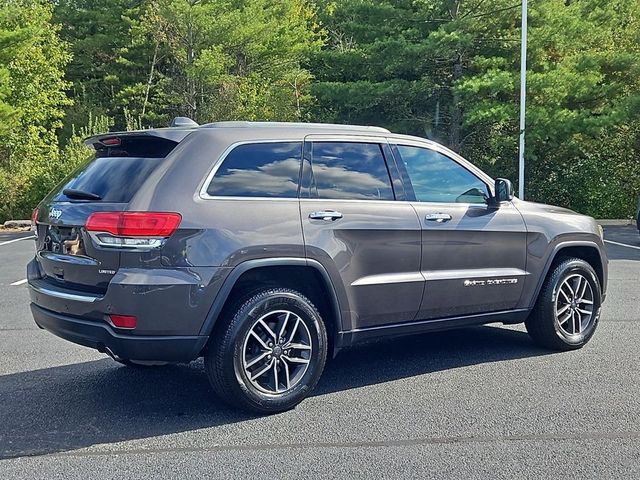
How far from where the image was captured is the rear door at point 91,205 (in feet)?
14.0

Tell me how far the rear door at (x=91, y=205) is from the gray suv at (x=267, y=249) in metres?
0.01

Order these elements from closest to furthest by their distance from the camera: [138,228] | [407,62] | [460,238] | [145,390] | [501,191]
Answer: [138,228]
[145,390]
[460,238]
[501,191]
[407,62]

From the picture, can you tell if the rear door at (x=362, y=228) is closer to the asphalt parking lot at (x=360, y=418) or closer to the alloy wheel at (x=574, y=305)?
the asphalt parking lot at (x=360, y=418)

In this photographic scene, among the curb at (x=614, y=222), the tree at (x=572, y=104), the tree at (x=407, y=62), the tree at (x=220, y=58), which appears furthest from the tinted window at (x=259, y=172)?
the tree at (x=220, y=58)

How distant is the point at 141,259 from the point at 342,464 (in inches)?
64.7

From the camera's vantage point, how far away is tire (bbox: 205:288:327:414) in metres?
4.40

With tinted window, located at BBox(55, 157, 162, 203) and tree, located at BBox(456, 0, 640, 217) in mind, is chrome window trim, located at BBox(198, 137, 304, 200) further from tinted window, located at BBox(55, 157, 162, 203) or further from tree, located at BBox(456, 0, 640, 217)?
tree, located at BBox(456, 0, 640, 217)

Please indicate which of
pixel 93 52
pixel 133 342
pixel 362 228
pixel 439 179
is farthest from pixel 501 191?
pixel 93 52

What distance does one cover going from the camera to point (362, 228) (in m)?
4.85

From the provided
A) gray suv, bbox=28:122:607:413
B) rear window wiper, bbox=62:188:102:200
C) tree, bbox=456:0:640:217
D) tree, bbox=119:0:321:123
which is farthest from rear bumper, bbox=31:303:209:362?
tree, bbox=119:0:321:123

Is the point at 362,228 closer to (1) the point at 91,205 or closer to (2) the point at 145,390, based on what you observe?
(1) the point at 91,205

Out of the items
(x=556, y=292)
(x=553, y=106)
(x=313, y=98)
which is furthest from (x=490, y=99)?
(x=556, y=292)

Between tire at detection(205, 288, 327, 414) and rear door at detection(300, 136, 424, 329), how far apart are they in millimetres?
338

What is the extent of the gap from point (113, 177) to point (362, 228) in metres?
1.69
